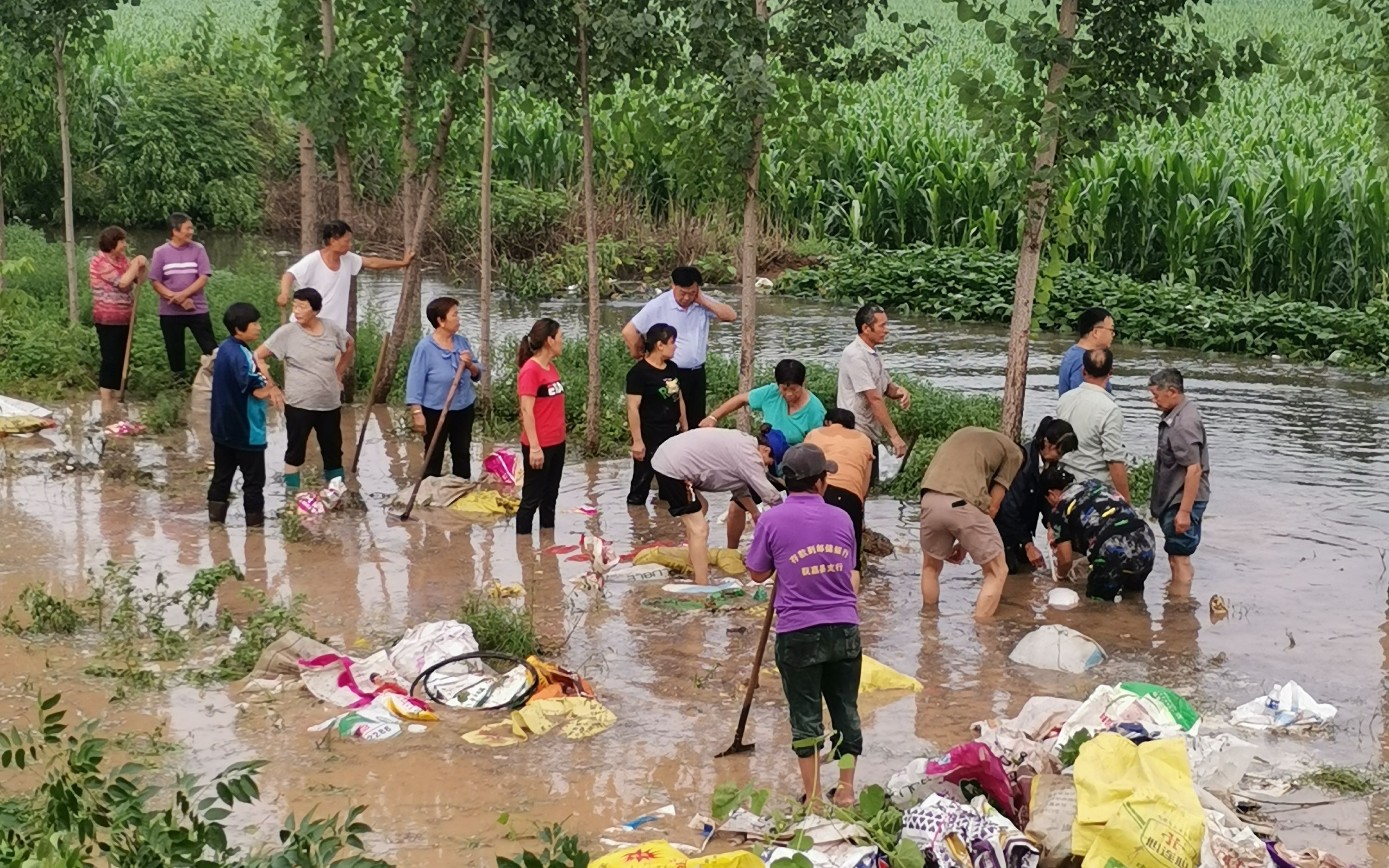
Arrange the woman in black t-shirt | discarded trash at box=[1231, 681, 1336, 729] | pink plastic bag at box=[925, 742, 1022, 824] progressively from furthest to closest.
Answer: the woman in black t-shirt
discarded trash at box=[1231, 681, 1336, 729]
pink plastic bag at box=[925, 742, 1022, 824]

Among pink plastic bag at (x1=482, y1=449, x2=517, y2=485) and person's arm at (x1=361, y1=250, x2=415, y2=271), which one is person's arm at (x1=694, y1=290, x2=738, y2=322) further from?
person's arm at (x1=361, y1=250, x2=415, y2=271)

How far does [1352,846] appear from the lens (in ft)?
22.0

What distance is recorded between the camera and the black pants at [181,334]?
15.0 meters

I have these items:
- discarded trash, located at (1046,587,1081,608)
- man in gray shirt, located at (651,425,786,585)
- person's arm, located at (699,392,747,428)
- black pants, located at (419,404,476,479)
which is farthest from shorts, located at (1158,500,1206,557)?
black pants, located at (419,404,476,479)

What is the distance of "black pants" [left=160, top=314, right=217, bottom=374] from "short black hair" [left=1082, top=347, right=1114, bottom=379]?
338 inches

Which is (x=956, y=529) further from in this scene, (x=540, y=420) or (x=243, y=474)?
(x=243, y=474)

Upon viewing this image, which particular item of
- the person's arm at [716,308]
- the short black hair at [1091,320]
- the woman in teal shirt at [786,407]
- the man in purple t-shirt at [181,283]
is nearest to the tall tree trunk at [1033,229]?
the short black hair at [1091,320]

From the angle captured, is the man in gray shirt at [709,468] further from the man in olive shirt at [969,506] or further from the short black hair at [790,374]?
the man in olive shirt at [969,506]

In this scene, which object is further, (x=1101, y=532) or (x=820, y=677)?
(x=1101, y=532)

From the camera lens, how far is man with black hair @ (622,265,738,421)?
1221cm

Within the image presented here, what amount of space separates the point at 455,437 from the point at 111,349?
426 centimetres

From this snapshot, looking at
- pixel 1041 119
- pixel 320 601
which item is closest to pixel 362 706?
pixel 320 601

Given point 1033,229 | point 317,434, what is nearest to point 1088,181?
point 1033,229

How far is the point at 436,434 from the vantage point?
12.1m
